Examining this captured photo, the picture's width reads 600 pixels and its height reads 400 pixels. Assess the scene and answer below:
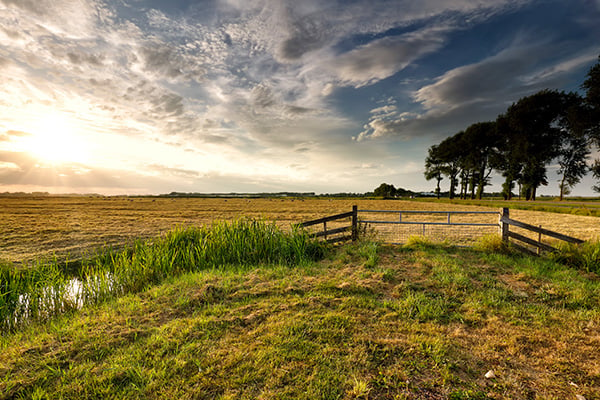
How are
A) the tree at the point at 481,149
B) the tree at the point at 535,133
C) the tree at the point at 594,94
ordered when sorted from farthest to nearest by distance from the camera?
the tree at the point at 481,149 → the tree at the point at 535,133 → the tree at the point at 594,94

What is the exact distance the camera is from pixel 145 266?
8312 millimetres

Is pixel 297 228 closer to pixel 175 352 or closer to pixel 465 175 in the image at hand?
pixel 175 352

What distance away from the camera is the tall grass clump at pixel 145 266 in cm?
675

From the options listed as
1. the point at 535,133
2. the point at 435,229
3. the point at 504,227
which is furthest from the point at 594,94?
the point at 504,227

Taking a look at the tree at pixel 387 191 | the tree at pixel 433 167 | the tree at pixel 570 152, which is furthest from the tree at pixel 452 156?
the tree at pixel 387 191

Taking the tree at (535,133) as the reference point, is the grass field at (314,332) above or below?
below

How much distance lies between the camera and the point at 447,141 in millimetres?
64250

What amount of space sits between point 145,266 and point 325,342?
7.00m

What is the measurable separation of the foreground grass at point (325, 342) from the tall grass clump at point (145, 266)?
1.60 m

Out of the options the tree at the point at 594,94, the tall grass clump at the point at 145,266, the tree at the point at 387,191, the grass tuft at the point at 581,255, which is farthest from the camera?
the tree at the point at 387,191

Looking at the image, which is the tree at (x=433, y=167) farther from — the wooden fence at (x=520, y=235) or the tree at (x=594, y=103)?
the wooden fence at (x=520, y=235)

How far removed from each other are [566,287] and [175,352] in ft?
29.6

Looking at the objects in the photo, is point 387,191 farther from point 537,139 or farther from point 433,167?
point 537,139

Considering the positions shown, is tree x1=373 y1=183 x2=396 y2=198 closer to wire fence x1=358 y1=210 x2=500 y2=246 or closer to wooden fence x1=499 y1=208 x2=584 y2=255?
wire fence x1=358 y1=210 x2=500 y2=246
